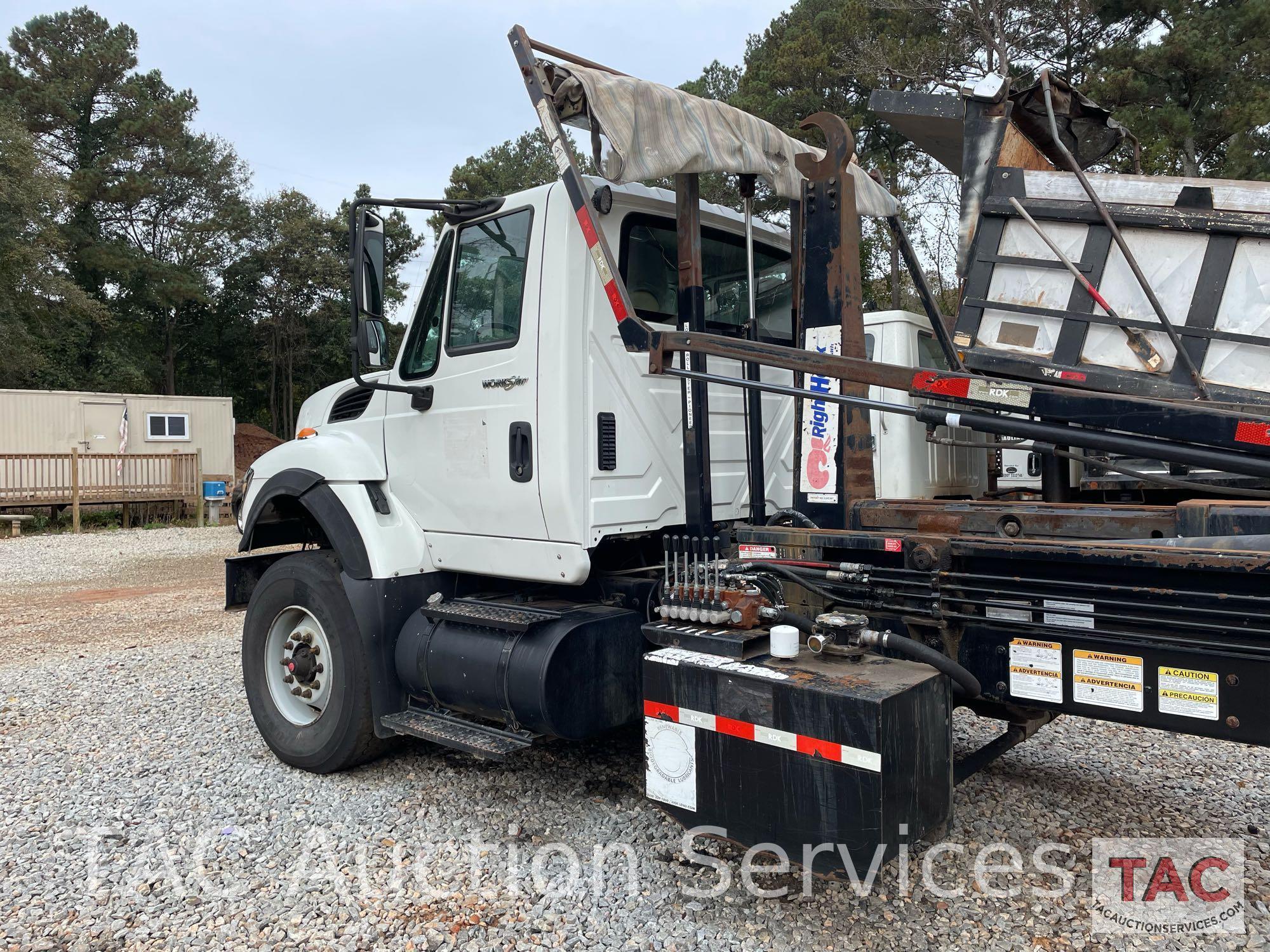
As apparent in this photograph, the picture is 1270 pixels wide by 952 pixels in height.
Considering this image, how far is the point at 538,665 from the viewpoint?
3.38m

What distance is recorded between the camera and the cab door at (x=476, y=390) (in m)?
3.68

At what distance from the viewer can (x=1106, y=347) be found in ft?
9.02

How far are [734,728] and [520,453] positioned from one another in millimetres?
1521

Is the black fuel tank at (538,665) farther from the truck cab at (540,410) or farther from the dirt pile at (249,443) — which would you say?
the dirt pile at (249,443)

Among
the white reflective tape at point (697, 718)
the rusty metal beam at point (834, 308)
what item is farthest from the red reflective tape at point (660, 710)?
the rusty metal beam at point (834, 308)

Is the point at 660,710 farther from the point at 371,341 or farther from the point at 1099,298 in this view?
the point at 371,341

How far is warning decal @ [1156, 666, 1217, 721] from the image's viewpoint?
7.55 feet

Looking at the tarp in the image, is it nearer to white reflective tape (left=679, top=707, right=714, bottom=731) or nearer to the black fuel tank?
the black fuel tank

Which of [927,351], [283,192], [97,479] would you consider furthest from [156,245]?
[927,351]

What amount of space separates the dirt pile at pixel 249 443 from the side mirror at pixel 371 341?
30187 mm

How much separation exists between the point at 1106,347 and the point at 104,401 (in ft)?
74.5

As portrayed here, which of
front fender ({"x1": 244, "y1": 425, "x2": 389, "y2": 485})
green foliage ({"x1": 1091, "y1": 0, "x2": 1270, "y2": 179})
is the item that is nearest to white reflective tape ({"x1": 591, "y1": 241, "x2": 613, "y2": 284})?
front fender ({"x1": 244, "y1": 425, "x2": 389, "y2": 485})

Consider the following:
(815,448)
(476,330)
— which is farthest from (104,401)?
(815,448)

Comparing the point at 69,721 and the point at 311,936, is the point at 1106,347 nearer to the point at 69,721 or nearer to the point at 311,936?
the point at 311,936
